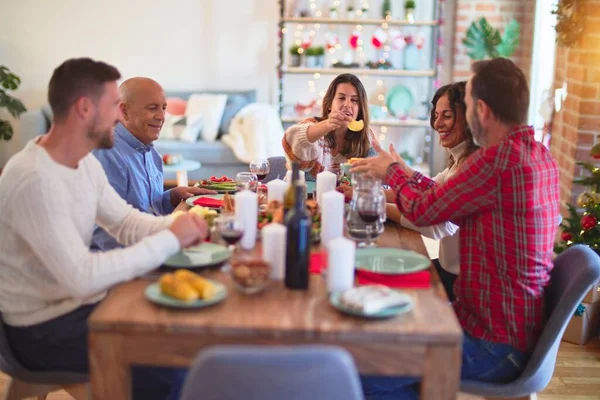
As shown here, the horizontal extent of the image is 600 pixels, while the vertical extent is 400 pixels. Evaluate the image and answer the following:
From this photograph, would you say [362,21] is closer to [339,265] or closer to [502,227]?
[502,227]

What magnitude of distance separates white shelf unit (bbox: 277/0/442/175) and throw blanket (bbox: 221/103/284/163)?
1.76ft

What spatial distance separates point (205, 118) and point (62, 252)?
497cm

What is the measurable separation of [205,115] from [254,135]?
1.78ft

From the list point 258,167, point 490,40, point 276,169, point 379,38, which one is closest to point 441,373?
point 258,167

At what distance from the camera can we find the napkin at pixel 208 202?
306 cm

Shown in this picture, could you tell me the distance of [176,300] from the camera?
1.95 metres

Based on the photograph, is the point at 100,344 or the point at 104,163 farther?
the point at 104,163

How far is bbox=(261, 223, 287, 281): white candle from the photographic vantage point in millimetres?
A: 2154

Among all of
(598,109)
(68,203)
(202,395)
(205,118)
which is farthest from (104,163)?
(205,118)

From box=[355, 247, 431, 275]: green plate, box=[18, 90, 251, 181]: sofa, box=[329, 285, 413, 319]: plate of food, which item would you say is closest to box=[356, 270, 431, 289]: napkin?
box=[355, 247, 431, 275]: green plate

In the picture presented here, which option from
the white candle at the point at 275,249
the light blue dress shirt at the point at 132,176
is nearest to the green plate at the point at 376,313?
the white candle at the point at 275,249

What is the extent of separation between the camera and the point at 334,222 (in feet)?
8.12

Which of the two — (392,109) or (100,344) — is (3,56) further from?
(100,344)

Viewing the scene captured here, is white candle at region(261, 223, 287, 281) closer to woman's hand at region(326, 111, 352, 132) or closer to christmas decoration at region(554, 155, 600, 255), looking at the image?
woman's hand at region(326, 111, 352, 132)
